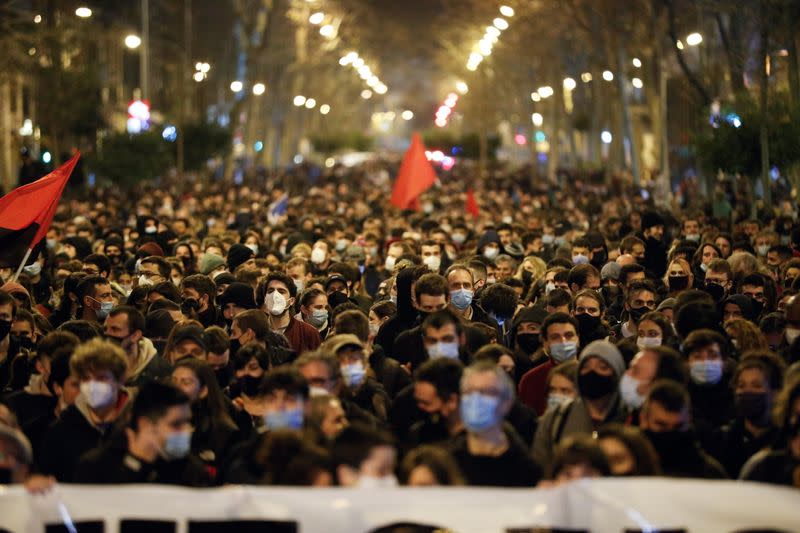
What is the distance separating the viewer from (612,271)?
13953mm

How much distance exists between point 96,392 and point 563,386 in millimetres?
2281

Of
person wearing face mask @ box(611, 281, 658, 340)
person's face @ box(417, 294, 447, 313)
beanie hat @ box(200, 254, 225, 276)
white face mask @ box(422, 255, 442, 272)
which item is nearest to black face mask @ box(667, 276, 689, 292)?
person wearing face mask @ box(611, 281, 658, 340)

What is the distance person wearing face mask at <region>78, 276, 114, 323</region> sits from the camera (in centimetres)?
1181

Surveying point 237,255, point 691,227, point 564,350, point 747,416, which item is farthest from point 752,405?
point 691,227

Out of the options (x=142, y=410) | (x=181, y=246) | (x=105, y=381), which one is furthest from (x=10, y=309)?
(x=181, y=246)

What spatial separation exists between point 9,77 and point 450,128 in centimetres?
11745

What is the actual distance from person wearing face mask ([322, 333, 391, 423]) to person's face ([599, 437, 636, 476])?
2.01 meters

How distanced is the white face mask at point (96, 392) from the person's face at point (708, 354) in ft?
9.60

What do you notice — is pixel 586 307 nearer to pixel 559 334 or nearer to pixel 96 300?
pixel 559 334

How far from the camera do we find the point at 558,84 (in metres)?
61.8

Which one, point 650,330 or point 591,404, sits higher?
point 650,330

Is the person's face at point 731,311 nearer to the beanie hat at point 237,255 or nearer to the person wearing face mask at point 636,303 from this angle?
the person wearing face mask at point 636,303

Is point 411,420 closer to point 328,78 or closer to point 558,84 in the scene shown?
point 558,84

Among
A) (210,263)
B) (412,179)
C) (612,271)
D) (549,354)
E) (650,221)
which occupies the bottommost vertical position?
(549,354)
